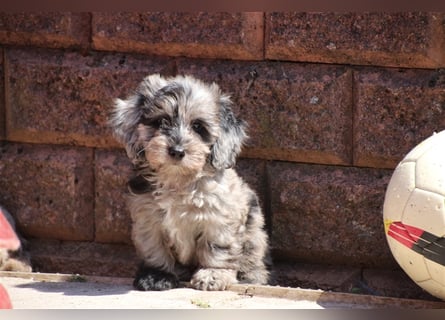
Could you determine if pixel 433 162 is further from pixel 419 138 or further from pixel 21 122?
pixel 21 122

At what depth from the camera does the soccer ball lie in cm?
569

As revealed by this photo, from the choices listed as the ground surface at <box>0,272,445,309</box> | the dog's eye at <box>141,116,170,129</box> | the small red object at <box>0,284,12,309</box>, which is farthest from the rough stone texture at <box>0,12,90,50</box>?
the small red object at <box>0,284,12,309</box>

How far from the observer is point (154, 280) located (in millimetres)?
6496

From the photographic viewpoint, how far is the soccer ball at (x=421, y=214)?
18.7 feet

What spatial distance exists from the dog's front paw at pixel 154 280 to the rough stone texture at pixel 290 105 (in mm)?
1187

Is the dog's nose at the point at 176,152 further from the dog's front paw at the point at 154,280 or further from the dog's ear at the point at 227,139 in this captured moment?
the dog's front paw at the point at 154,280

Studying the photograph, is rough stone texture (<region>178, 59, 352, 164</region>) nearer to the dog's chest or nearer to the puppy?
the dog's chest

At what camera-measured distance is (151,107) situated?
6.42 metres

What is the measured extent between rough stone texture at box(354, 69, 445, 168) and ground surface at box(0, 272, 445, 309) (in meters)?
1.19

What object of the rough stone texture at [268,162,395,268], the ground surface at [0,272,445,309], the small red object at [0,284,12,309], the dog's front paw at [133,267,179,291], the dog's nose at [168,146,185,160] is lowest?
the ground surface at [0,272,445,309]

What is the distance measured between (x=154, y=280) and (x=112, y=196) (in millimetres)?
1177

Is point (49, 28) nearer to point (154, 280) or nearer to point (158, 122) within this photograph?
point (158, 122)

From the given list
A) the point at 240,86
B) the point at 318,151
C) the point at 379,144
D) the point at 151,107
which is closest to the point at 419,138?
the point at 379,144

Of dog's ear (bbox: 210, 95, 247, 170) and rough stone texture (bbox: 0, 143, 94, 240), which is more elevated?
dog's ear (bbox: 210, 95, 247, 170)
